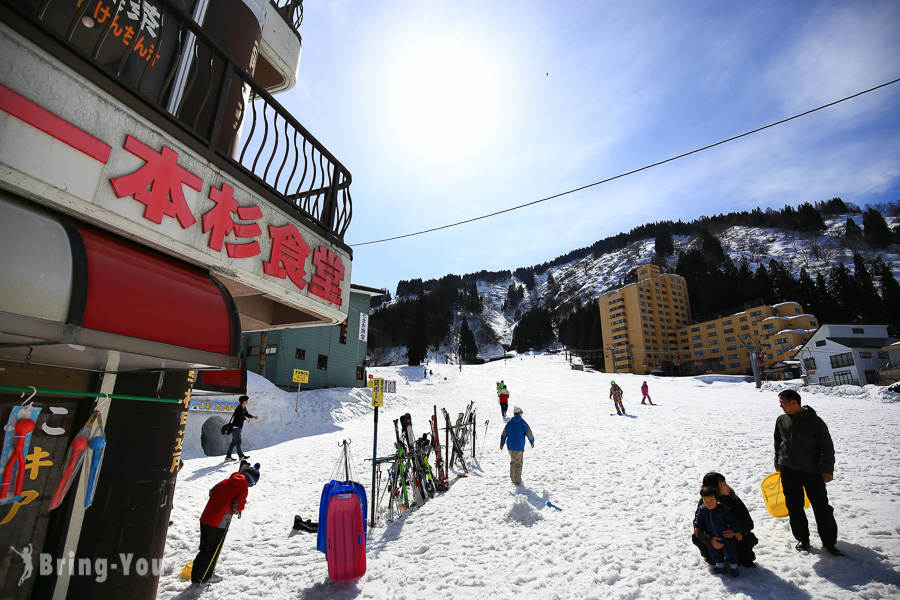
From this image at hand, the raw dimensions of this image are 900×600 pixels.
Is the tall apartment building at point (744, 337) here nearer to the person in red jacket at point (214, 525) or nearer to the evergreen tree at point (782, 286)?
the evergreen tree at point (782, 286)

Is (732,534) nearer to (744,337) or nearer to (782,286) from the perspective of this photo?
(744,337)

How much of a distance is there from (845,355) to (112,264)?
6942cm

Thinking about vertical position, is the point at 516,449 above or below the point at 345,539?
above

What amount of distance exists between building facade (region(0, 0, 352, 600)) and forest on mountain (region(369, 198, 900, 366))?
5540cm

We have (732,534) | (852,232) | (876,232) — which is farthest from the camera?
(852,232)

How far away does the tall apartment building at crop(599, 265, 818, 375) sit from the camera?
7062 cm

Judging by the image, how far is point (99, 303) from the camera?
2.80 meters

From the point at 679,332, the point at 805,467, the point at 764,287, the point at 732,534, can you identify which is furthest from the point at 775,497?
the point at 764,287

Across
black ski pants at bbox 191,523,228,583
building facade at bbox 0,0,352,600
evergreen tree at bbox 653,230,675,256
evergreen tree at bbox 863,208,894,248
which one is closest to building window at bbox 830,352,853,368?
building facade at bbox 0,0,352,600

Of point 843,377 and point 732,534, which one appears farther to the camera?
point 843,377

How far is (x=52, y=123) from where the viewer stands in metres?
2.80

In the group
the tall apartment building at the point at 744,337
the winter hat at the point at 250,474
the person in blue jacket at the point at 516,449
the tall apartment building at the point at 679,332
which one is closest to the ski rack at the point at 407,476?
the person in blue jacket at the point at 516,449

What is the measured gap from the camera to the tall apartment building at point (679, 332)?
2781 inches

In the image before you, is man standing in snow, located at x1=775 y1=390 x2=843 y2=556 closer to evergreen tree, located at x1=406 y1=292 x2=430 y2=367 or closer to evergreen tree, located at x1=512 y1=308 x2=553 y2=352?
evergreen tree, located at x1=406 y1=292 x2=430 y2=367
